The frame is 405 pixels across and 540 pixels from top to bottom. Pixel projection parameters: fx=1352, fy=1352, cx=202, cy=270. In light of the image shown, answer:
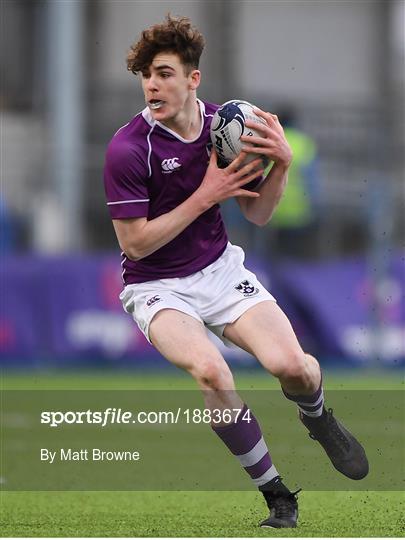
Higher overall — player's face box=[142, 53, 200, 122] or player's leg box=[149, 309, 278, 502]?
player's face box=[142, 53, 200, 122]

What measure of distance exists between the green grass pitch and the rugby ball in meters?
1.80

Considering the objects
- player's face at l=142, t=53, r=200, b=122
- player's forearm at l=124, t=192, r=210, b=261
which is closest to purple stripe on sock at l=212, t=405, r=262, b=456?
player's forearm at l=124, t=192, r=210, b=261

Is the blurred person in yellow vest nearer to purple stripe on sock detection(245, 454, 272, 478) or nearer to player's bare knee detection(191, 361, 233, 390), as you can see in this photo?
purple stripe on sock detection(245, 454, 272, 478)

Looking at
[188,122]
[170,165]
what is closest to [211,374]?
[170,165]

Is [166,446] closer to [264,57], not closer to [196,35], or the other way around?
[196,35]

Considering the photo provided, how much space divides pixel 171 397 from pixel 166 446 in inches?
95.5

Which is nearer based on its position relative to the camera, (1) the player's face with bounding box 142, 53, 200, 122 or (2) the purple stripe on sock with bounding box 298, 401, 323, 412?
(1) the player's face with bounding box 142, 53, 200, 122

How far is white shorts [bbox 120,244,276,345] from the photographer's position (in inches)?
261

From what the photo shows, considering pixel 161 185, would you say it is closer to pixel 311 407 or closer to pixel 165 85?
pixel 165 85

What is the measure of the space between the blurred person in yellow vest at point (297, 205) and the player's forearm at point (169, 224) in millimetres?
9008

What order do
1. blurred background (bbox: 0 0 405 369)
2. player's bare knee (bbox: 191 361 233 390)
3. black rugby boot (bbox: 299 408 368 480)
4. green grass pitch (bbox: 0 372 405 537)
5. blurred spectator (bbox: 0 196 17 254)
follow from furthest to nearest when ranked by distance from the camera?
1. blurred spectator (bbox: 0 196 17 254)
2. blurred background (bbox: 0 0 405 369)
3. black rugby boot (bbox: 299 408 368 480)
4. green grass pitch (bbox: 0 372 405 537)
5. player's bare knee (bbox: 191 361 233 390)

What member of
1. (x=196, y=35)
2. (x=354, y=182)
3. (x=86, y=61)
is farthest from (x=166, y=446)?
(x=86, y=61)

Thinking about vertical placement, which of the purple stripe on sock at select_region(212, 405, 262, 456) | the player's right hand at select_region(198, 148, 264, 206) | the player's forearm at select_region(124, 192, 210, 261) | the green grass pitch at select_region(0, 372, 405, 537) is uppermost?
the player's right hand at select_region(198, 148, 264, 206)

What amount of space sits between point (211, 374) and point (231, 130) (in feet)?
3.96
